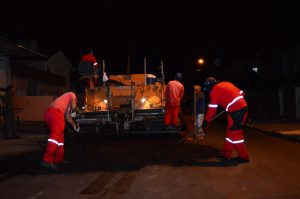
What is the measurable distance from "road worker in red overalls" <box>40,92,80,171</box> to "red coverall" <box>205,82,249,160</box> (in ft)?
9.16

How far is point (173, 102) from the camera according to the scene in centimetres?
1312

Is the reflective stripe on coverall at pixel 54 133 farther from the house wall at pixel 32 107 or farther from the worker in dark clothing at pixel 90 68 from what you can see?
the house wall at pixel 32 107

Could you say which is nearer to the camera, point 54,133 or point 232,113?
point 54,133

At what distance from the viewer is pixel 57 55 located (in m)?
44.1

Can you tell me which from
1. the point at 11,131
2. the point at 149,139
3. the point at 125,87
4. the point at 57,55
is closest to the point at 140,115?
the point at 149,139

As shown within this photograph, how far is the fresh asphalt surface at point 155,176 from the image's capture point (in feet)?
20.0

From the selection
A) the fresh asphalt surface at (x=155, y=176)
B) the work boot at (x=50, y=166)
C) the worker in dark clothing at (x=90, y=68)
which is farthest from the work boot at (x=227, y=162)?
the worker in dark clothing at (x=90, y=68)

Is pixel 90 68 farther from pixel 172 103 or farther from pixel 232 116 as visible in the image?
pixel 232 116

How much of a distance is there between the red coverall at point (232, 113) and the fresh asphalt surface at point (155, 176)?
1.20ft

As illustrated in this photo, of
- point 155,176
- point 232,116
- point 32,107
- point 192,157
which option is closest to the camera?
point 155,176

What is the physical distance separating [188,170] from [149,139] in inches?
240

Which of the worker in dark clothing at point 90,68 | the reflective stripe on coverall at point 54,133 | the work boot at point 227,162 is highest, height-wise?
the worker in dark clothing at point 90,68

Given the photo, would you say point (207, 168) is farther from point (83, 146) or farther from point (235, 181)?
point (83, 146)

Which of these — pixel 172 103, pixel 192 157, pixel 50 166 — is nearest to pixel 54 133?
pixel 50 166
